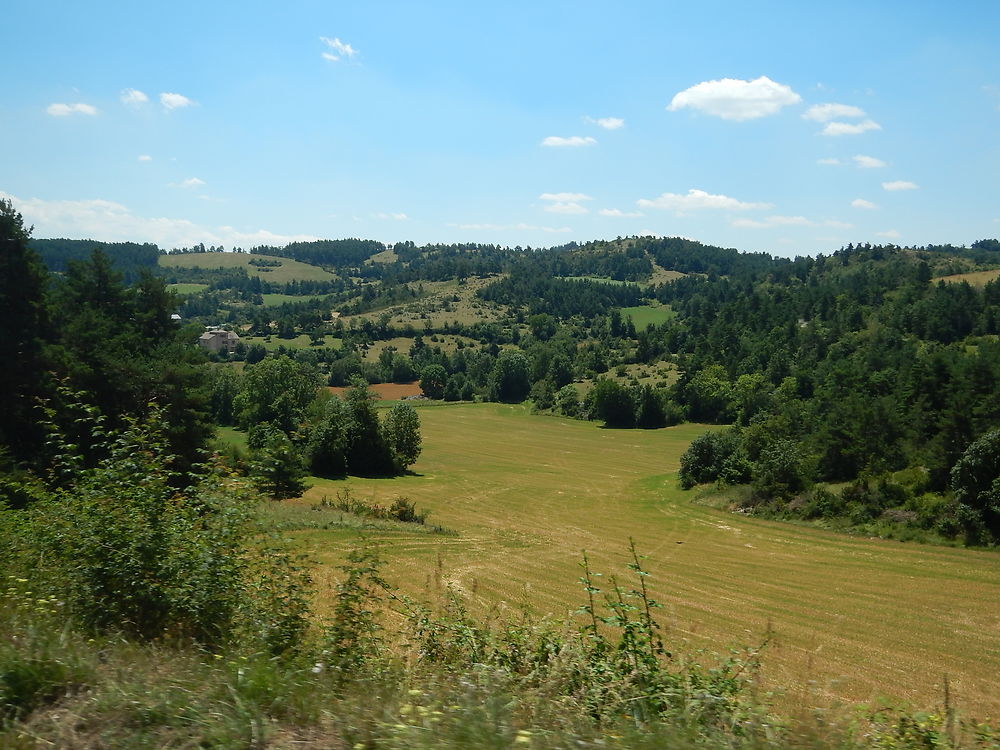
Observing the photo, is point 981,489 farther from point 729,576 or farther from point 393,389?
point 393,389

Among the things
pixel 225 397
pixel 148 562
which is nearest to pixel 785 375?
pixel 225 397

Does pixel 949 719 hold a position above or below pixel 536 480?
above

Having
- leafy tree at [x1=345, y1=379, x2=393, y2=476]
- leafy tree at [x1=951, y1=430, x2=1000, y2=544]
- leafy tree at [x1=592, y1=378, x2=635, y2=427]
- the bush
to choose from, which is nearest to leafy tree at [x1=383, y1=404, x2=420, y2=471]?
leafy tree at [x1=345, y1=379, x2=393, y2=476]

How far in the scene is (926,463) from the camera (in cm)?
3856

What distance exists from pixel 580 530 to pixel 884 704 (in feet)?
117

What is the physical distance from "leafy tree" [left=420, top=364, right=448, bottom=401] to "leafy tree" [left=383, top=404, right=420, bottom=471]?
7230 centimetres

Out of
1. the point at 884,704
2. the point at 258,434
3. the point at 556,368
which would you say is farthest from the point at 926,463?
the point at 556,368

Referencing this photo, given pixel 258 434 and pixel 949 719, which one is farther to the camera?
pixel 258 434

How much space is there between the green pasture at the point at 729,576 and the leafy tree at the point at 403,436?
3833 mm

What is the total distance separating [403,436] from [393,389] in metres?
74.9

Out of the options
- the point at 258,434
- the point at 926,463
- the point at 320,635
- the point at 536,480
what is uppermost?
the point at 320,635

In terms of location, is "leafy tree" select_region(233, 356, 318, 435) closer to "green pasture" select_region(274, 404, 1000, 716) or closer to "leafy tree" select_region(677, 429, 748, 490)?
"green pasture" select_region(274, 404, 1000, 716)

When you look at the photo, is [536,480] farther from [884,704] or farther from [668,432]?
[884,704]

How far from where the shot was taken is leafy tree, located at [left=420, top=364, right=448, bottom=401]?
449 ft
